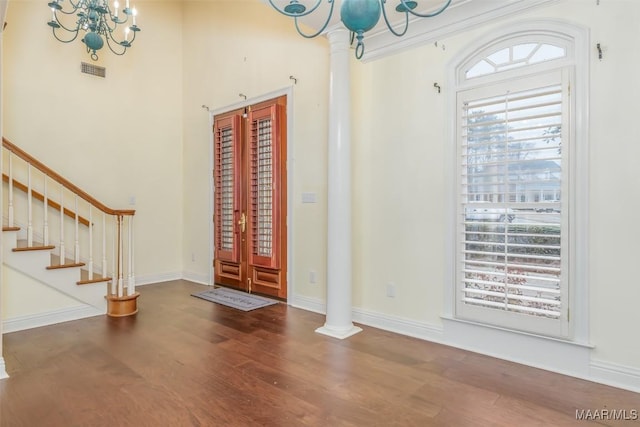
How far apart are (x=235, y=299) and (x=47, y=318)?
6.17 ft

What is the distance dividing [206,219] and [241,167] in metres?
1.10

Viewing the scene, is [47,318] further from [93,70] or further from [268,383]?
[93,70]

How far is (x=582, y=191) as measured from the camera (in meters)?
2.48

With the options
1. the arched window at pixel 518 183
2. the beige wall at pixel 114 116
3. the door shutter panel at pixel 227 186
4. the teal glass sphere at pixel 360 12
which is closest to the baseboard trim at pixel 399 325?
the arched window at pixel 518 183

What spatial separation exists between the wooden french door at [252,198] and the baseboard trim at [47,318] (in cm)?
172

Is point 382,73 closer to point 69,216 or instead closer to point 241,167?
point 241,167

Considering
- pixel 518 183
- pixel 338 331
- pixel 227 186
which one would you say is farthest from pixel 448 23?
pixel 227 186

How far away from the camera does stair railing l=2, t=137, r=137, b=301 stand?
3703mm

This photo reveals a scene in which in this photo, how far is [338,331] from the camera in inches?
132

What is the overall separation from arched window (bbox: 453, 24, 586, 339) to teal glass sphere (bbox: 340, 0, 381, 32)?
167cm

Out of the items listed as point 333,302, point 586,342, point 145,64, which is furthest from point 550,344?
point 145,64

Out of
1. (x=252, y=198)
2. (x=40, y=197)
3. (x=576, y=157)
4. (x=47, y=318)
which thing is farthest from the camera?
(x=252, y=198)

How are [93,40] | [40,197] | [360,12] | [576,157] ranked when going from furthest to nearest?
[40,197] → [93,40] → [576,157] → [360,12]

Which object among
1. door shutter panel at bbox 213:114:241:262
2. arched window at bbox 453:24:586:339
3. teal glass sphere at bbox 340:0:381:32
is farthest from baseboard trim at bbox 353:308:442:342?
teal glass sphere at bbox 340:0:381:32
